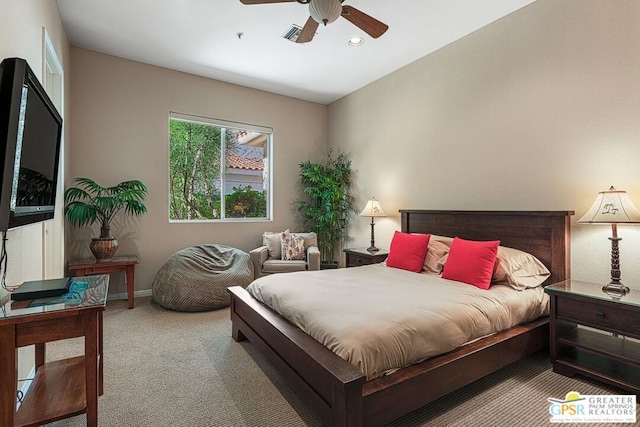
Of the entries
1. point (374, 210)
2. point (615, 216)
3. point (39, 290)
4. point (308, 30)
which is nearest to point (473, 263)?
point (615, 216)

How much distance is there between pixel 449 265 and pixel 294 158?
334 centimetres

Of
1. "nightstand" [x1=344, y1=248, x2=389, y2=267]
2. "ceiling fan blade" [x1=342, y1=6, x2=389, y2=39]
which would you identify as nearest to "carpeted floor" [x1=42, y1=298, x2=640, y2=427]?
"nightstand" [x1=344, y1=248, x2=389, y2=267]

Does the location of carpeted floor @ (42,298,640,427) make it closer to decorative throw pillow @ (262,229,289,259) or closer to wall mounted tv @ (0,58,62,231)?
wall mounted tv @ (0,58,62,231)

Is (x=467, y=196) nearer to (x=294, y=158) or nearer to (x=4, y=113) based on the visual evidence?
(x=294, y=158)

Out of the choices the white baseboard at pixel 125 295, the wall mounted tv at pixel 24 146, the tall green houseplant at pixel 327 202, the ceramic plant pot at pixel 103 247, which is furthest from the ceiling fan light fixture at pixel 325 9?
the white baseboard at pixel 125 295

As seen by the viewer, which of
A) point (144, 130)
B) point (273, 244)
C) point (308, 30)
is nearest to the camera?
point (308, 30)

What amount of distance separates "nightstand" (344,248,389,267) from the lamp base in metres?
2.19

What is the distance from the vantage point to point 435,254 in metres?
3.15

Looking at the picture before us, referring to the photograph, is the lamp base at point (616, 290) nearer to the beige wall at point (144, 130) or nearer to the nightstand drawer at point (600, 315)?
the nightstand drawer at point (600, 315)

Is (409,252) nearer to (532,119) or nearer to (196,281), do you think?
(532,119)

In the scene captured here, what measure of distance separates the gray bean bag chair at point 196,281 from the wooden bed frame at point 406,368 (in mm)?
854

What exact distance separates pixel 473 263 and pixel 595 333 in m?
1.02

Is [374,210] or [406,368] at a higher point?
[374,210]

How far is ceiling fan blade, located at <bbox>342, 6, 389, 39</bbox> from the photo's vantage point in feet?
7.40
